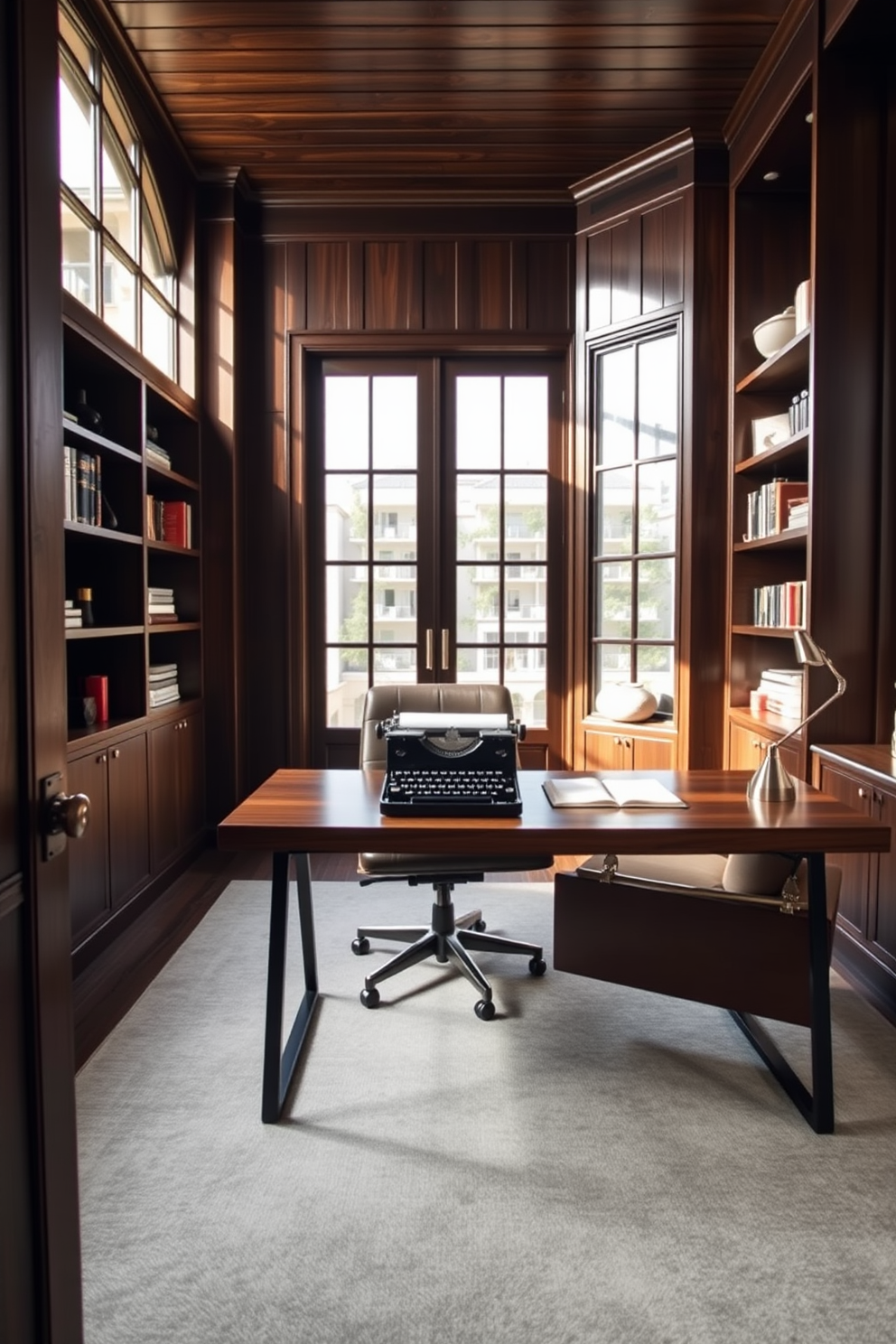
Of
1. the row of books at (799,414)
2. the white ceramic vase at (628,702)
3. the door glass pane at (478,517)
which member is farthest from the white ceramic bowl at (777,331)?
the white ceramic vase at (628,702)

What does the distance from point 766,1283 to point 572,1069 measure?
2.58ft

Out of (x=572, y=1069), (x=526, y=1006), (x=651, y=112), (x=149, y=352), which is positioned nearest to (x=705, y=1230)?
(x=572, y=1069)

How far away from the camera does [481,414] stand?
4609 mm

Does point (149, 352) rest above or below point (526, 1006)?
above

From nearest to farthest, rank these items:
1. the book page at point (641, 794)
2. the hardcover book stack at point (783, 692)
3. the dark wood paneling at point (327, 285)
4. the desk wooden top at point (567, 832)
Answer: the desk wooden top at point (567, 832) → the book page at point (641, 794) → the hardcover book stack at point (783, 692) → the dark wood paneling at point (327, 285)

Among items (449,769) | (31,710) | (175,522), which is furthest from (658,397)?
(31,710)

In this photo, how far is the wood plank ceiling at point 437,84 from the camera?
10.3 feet

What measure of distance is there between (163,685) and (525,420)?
2297 mm

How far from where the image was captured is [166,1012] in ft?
8.60

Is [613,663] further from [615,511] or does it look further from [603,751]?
[615,511]

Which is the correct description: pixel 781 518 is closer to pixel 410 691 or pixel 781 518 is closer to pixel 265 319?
pixel 410 691

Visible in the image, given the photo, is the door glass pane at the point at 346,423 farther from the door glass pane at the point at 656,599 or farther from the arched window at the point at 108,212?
the door glass pane at the point at 656,599

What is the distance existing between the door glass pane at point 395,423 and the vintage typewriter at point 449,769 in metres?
2.67

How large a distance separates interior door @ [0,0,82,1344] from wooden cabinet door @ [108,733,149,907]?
2132 millimetres
